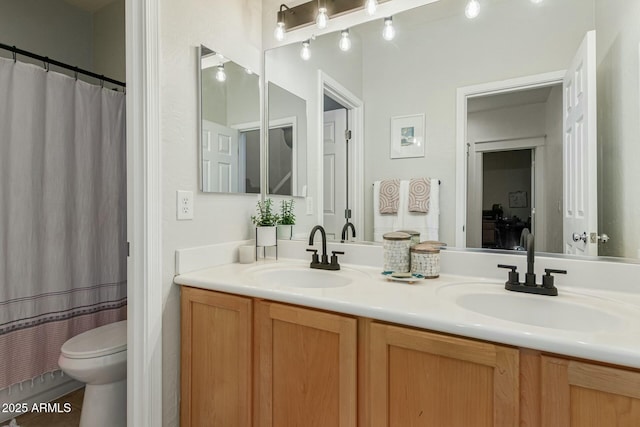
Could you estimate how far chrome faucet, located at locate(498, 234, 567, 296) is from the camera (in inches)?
42.9

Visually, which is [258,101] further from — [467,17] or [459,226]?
[459,226]

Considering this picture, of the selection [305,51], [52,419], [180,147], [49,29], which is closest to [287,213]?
[180,147]

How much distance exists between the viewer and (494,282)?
49.7 inches

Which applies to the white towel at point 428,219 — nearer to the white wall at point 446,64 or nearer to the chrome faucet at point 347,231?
the white wall at point 446,64

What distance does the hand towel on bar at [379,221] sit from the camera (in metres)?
1.60

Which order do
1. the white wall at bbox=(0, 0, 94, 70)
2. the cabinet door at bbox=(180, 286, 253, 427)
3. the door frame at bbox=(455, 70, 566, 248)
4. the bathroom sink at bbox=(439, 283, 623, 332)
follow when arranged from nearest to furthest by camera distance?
the bathroom sink at bbox=(439, 283, 623, 332) → the cabinet door at bbox=(180, 286, 253, 427) → the door frame at bbox=(455, 70, 566, 248) → the white wall at bbox=(0, 0, 94, 70)

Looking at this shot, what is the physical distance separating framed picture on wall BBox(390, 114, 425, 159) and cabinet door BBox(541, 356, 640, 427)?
1027 millimetres

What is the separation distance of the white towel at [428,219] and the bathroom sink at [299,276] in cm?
39

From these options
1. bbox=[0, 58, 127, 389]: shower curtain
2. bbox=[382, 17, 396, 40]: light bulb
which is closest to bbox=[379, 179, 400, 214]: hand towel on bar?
bbox=[382, 17, 396, 40]: light bulb

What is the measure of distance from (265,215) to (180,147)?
57 cm

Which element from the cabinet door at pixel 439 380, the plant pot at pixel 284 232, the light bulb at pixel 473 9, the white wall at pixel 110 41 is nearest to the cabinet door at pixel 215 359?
the cabinet door at pixel 439 380

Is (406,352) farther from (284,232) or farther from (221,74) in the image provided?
(221,74)

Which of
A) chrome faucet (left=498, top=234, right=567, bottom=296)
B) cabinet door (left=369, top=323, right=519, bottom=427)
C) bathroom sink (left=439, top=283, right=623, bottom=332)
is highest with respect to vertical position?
chrome faucet (left=498, top=234, right=567, bottom=296)

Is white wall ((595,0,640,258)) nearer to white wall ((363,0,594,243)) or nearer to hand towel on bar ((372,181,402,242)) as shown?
white wall ((363,0,594,243))
